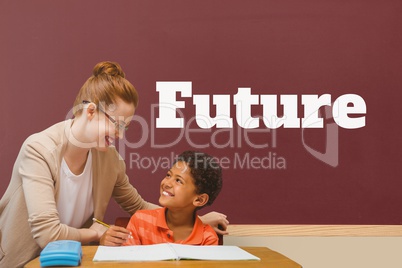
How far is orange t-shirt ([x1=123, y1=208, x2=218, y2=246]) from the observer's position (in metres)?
1.71

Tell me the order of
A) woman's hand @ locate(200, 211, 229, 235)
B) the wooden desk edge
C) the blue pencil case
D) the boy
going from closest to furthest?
the blue pencil case → the boy → woman's hand @ locate(200, 211, 229, 235) → the wooden desk edge

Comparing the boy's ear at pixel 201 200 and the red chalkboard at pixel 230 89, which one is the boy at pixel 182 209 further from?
the red chalkboard at pixel 230 89

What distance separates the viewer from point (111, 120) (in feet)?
5.76

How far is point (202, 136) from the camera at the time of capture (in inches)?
84.7

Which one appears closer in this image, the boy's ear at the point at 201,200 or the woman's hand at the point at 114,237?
the woman's hand at the point at 114,237

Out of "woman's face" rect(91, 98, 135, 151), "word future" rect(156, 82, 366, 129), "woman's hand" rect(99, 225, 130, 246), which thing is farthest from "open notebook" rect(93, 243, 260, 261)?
"word future" rect(156, 82, 366, 129)

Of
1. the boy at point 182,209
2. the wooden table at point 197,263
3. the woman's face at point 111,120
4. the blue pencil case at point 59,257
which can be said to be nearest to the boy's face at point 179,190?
the boy at point 182,209

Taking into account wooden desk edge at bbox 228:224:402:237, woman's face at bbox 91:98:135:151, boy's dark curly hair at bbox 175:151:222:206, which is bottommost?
wooden desk edge at bbox 228:224:402:237

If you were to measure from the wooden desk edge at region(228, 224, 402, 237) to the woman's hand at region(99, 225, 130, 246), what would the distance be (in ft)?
2.07

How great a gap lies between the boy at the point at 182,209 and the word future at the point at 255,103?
30 cm

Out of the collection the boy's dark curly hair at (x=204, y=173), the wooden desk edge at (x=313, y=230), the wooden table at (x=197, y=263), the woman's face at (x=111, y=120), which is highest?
the woman's face at (x=111, y=120)

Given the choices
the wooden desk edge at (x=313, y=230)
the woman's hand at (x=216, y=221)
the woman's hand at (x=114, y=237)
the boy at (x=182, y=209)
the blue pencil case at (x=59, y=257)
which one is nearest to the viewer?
the blue pencil case at (x=59, y=257)

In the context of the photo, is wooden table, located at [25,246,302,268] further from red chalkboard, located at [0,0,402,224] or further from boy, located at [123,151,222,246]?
red chalkboard, located at [0,0,402,224]

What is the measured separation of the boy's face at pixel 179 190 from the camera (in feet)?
5.87
